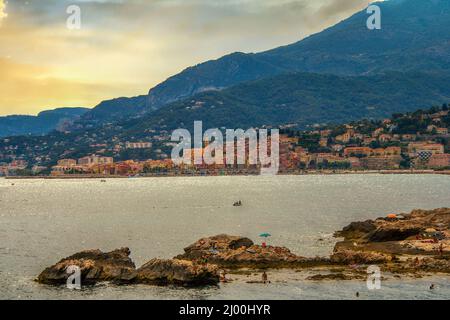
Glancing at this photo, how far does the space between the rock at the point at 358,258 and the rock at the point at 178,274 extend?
11488 millimetres

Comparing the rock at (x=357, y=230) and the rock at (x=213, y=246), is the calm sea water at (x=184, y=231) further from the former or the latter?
the rock at (x=213, y=246)

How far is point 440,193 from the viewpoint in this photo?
16200 centimetres

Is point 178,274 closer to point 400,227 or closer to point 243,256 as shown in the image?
point 243,256

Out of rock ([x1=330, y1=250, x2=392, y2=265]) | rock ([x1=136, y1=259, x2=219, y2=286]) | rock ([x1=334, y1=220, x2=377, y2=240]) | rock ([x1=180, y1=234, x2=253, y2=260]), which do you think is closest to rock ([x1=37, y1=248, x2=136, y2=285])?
rock ([x1=136, y1=259, x2=219, y2=286])

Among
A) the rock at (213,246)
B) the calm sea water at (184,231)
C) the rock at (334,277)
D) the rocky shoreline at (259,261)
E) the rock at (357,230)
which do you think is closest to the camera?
the calm sea water at (184,231)

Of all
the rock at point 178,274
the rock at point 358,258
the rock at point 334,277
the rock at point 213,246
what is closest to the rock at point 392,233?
the rock at point 358,258

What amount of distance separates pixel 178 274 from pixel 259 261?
926cm

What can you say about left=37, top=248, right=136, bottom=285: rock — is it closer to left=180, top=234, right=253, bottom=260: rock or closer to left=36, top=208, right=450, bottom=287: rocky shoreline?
left=36, top=208, right=450, bottom=287: rocky shoreline

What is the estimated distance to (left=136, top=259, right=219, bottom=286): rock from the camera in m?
50.1

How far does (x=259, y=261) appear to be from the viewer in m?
57.2

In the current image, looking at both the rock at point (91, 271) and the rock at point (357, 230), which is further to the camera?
the rock at point (357, 230)

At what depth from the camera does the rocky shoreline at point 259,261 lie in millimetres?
51031

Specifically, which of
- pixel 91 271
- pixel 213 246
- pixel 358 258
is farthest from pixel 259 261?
pixel 91 271
